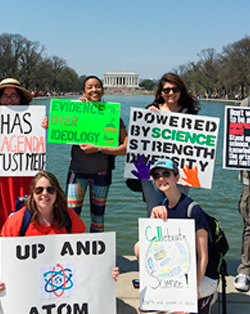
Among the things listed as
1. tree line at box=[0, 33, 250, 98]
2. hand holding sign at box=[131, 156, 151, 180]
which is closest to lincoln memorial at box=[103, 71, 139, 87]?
tree line at box=[0, 33, 250, 98]

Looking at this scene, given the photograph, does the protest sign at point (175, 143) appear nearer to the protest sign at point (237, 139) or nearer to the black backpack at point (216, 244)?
the protest sign at point (237, 139)

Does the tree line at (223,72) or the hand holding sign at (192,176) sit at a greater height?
the tree line at (223,72)

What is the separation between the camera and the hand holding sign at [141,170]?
404 centimetres

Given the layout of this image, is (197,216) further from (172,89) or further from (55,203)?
(172,89)

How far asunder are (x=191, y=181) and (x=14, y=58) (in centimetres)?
8772

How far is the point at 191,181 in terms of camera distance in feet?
13.1

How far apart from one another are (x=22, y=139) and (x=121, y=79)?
507ft

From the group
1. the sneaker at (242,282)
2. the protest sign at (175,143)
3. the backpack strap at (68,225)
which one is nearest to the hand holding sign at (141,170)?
the protest sign at (175,143)

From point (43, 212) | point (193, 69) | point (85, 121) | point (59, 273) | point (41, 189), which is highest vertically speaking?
point (193, 69)

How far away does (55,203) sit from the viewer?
318 cm

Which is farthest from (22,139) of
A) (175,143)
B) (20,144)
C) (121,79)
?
(121,79)

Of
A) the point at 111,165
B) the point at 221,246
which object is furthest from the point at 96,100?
the point at 221,246

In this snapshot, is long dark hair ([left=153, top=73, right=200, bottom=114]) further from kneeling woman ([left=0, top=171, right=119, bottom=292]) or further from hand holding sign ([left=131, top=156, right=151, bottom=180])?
kneeling woman ([left=0, top=171, right=119, bottom=292])

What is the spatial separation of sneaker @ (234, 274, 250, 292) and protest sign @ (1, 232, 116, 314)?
158cm
